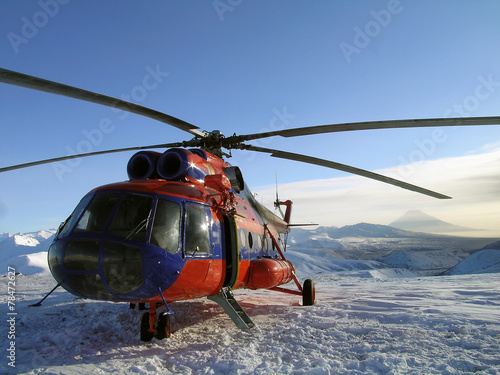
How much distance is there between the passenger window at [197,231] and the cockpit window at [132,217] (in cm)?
74

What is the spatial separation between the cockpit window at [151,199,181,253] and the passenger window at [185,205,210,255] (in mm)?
230

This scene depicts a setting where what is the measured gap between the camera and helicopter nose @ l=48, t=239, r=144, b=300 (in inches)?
178

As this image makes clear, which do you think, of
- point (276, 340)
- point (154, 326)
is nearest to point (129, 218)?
point (154, 326)

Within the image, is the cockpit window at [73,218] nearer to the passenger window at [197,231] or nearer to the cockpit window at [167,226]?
the cockpit window at [167,226]

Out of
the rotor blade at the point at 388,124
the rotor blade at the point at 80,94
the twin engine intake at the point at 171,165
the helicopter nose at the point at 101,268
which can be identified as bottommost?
the helicopter nose at the point at 101,268

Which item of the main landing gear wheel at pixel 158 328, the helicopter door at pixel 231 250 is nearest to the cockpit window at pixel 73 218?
the main landing gear wheel at pixel 158 328

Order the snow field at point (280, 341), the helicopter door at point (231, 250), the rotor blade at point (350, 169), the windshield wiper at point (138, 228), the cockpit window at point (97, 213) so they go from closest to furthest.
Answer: the snow field at point (280, 341), the windshield wiper at point (138, 228), the cockpit window at point (97, 213), the helicopter door at point (231, 250), the rotor blade at point (350, 169)

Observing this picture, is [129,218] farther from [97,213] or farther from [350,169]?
[350,169]

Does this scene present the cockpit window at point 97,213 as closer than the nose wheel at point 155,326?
Yes

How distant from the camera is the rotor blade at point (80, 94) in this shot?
4.14 metres

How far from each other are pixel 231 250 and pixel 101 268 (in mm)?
2580

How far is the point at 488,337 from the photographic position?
4953 mm

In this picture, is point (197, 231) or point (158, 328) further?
point (197, 231)

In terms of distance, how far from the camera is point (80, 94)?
16.3ft
